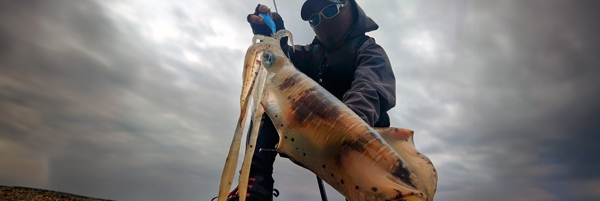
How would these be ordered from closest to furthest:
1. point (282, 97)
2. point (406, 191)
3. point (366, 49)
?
point (406, 191) < point (282, 97) < point (366, 49)

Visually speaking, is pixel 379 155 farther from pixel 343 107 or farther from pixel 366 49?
pixel 366 49

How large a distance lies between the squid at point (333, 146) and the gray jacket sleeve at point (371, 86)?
0.81 feet

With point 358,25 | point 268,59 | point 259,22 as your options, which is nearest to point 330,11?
point 358,25

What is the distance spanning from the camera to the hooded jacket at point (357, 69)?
4.65 feet

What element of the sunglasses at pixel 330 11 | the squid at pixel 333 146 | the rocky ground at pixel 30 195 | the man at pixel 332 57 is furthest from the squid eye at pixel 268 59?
the rocky ground at pixel 30 195

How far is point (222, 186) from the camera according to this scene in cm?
95

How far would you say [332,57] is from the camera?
2451 millimetres

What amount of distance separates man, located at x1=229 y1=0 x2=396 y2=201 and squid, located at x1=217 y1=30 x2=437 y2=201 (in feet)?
2.53

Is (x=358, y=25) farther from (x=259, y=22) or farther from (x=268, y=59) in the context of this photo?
(x=268, y=59)

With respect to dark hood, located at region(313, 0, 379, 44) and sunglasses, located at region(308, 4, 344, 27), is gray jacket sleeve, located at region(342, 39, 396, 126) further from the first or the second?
sunglasses, located at region(308, 4, 344, 27)

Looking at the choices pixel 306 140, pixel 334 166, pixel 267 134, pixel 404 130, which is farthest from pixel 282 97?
pixel 267 134

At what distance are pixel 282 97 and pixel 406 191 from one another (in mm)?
503

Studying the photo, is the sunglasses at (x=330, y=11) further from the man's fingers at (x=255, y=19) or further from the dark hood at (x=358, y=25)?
the man's fingers at (x=255, y=19)

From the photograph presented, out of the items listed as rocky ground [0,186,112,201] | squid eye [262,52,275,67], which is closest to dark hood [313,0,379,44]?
squid eye [262,52,275,67]
